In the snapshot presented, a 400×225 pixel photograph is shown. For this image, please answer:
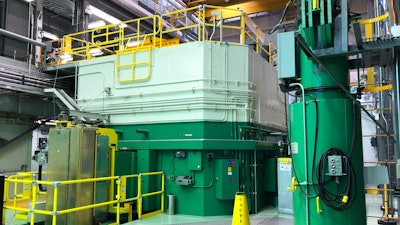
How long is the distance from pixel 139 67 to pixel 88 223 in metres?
4.56

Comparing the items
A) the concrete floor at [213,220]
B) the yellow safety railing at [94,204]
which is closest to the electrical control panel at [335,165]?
the concrete floor at [213,220]

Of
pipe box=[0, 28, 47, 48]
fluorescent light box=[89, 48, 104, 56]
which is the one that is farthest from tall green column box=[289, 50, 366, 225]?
fluorescent light box=[89, 48, 104, 56]

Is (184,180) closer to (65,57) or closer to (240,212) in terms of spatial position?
(240,212)

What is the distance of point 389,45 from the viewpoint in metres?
4.11

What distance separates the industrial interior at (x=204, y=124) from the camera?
15.2 ft

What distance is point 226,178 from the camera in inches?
345

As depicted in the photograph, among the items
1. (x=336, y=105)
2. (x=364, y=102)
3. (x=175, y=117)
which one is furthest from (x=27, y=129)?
(x=364, y=102)

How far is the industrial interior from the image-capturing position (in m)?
4.62

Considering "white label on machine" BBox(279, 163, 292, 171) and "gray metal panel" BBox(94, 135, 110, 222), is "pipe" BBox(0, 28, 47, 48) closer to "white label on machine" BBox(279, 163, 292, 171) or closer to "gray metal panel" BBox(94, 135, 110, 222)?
"gray metal panel" BBox(94, 135, 110, 222)

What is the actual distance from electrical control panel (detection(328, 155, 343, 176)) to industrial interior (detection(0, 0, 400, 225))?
26 millimetres

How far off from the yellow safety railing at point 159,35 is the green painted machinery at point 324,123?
466 cm

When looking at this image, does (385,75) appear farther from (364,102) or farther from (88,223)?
(364,102)

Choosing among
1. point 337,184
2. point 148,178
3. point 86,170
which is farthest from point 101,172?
point 337,184

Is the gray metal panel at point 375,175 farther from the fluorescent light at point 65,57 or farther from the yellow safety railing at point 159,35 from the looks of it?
the fluorescent light at point 65,57
